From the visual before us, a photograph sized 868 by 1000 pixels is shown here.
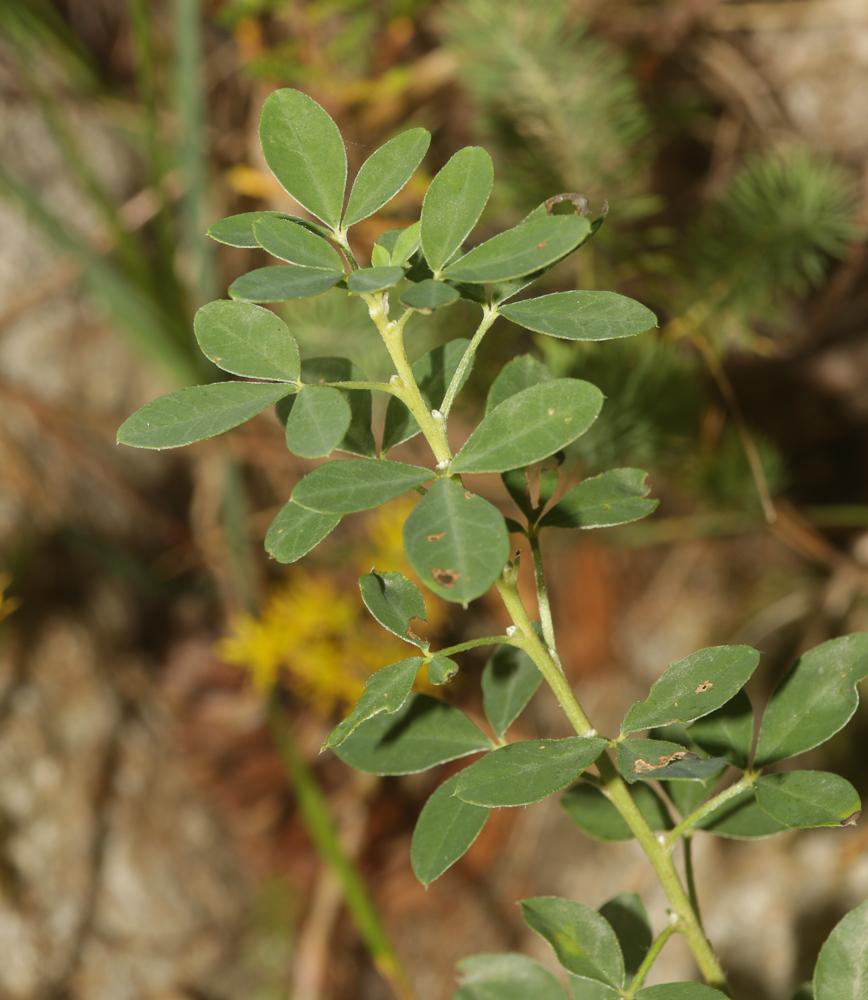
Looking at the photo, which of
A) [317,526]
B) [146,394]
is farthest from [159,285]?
[317,526]

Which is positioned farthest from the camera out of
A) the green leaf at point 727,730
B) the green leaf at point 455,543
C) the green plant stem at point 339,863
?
the green plant stem at point 339,863

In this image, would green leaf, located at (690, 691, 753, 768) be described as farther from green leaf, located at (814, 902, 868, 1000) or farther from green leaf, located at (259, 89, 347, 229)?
green leaf, located at (259, 89, 347, 229)

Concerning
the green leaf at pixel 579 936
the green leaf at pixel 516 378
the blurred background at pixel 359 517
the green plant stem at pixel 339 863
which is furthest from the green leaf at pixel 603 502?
the green plant stem at pixel 339 863

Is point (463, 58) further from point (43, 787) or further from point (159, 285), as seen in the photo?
point (43, 787)

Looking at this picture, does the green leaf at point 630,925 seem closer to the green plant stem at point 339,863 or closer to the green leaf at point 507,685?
the green leaf at point 507,685

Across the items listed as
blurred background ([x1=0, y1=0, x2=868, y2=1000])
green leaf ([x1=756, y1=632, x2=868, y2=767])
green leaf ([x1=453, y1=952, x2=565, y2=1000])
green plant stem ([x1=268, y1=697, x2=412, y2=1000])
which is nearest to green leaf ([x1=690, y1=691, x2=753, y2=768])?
green leaf ([x1=756, y1=632, x2=868, y2=767])

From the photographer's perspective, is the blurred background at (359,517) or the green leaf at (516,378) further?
the blurred background at (359,517)
